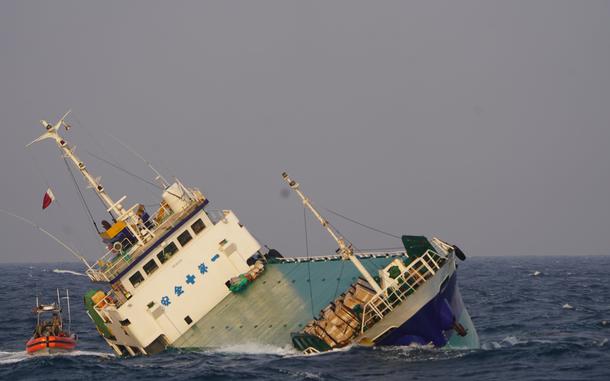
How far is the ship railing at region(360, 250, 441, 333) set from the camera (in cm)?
3039

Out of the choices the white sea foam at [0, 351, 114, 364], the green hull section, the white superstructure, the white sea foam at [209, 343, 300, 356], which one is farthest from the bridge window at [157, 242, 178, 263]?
the white sea foam at [0, 351, 114, 364]

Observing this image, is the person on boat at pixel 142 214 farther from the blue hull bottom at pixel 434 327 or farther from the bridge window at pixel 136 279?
the blue hull bottom at pixel 434 327

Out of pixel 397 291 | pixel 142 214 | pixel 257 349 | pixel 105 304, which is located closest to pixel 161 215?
pixel 142 214

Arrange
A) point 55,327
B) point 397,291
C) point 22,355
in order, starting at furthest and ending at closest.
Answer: point 55,327 < point 22,355 < point 397,291

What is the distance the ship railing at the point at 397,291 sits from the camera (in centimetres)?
3039

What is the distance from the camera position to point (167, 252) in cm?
3750

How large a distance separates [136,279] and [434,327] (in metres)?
14.1

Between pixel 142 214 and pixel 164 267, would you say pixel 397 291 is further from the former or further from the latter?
pixel 142 214

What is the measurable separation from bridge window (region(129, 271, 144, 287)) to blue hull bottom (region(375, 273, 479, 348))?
39.8 feet

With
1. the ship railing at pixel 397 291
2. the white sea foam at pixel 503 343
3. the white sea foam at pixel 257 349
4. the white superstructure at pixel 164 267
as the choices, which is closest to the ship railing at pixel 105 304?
the white superstructure at pixel 164 267

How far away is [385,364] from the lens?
94.8ft

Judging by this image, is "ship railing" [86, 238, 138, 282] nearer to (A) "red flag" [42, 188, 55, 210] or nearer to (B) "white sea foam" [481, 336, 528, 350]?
(A) "red flag" [42, 188, 55, 210]

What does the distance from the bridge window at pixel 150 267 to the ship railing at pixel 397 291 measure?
11263 millimetres

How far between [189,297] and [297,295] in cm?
513
